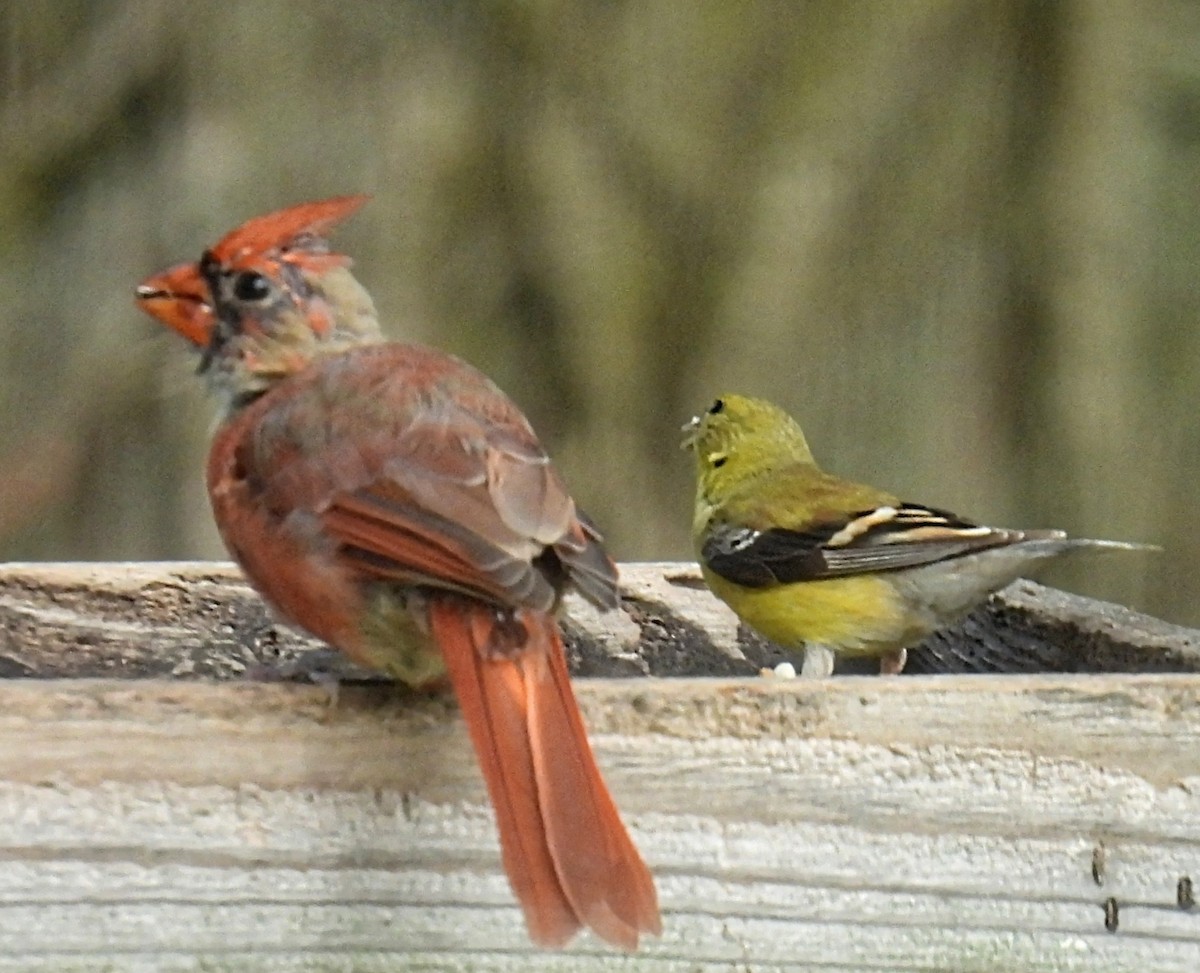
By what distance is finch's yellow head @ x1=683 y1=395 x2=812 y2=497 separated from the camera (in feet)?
13.0

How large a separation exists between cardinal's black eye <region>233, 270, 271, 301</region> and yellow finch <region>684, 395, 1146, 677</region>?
41.2 inches

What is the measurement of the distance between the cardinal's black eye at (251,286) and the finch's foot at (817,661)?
1190 mm

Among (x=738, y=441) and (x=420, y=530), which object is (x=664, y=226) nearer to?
(x=738, y=441)

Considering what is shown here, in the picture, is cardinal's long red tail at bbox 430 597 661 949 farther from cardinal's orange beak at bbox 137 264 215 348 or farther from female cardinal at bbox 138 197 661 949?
cardinal's orange beak at bbox 137 264 215 348

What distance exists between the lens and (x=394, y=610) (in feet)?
8.00

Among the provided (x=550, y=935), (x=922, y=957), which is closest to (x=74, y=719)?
(x=550, y=935)

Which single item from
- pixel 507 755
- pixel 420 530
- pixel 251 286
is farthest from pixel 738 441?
pixel 507 755

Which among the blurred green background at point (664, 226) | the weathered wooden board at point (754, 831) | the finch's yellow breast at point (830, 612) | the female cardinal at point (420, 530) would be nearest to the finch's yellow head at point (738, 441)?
the blurred green background at point (664, 226)

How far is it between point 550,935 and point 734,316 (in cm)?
199

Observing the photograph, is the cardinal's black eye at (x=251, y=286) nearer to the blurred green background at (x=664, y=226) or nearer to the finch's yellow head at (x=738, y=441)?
the blurred green background at (x=664, y=226)

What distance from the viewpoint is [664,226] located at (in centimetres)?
387

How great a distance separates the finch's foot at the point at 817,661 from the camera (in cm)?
353

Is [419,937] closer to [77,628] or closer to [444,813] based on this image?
[444,813]

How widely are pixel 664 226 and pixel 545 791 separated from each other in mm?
1923
